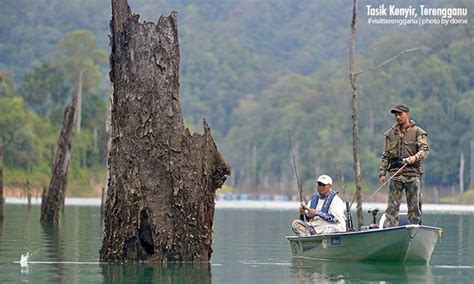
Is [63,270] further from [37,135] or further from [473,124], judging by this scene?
[473,124]

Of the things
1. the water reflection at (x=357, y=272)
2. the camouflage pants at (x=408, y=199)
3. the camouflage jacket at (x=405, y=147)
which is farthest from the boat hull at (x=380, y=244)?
the camouflage jacket at (x=405, y=147)

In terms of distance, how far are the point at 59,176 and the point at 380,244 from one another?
875 inches

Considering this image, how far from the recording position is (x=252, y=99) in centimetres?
17988

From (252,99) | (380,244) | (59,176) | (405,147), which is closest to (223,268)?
(380,244)

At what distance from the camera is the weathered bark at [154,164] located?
23672 millimetres

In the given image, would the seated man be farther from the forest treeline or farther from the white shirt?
the forest treeline

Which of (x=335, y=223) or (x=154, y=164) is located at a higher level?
(x=154, y=164)

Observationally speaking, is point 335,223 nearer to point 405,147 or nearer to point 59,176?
point 405,147

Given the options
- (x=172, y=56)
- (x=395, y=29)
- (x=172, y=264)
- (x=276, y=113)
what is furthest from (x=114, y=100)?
(x=395, y=29)

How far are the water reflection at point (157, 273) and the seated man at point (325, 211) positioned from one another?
8.33ft

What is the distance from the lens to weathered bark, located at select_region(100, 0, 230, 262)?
23.7 metres

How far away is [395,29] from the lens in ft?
584

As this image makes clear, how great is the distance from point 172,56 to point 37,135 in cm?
8438

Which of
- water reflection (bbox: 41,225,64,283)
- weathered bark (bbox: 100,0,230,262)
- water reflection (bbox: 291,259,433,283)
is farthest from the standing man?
water reflection (bbox: 41,225,64,283)
